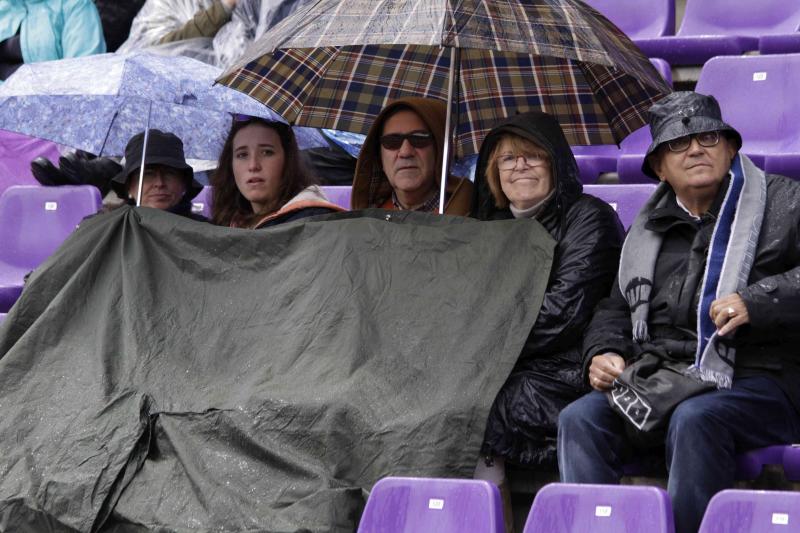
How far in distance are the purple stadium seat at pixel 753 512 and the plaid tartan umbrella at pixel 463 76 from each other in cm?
167

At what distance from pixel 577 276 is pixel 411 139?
1.02 metres

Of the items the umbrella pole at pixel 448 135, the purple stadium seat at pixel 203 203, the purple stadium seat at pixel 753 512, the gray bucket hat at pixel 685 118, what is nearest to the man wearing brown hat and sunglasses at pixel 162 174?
the purple stadium seat at pixel 203 203

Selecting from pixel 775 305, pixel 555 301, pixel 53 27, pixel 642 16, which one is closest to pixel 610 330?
pixel 555 301

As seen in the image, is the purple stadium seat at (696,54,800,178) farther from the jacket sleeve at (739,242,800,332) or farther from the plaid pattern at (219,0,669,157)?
the jacket sleeve at (739,242,800,332)

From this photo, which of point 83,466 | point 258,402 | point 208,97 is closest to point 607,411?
point 258,402

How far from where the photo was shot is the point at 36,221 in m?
6.58

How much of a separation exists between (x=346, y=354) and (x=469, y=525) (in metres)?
1.01

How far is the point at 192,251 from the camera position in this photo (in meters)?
4.78

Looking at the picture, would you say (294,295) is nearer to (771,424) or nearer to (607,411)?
(607,411)

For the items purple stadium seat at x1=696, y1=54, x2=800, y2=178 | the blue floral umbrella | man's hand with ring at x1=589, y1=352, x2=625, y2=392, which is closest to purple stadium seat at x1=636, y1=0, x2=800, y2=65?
purple stadium seat at x1=696, y1=54, x2=800, y2=178

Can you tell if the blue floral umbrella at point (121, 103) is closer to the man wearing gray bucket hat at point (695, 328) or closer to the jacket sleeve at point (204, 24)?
the man wearing gray bucket hat at point (695, 328)

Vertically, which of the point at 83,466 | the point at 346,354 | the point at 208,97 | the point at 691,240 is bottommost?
the point at 83,466

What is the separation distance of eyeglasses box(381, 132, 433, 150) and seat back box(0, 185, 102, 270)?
1.94 metres

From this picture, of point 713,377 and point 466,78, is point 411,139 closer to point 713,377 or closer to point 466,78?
point 466,78
